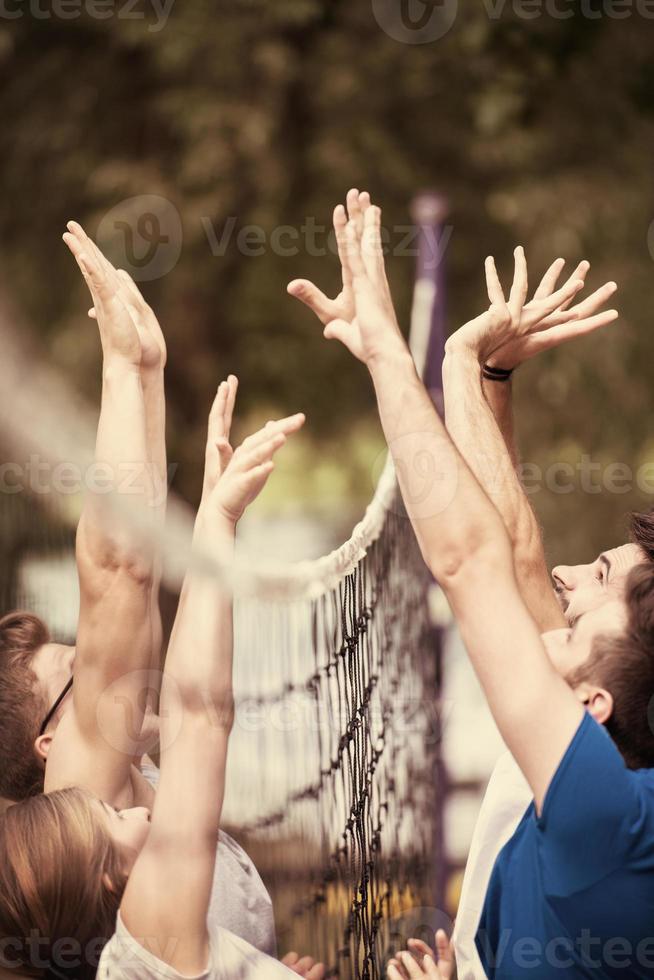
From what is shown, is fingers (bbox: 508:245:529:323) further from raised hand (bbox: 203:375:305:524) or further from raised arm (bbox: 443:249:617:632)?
raised hand (bbox: 203:375:305:524)

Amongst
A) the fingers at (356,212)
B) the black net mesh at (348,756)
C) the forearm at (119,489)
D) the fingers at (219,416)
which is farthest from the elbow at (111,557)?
Answer: the fingers at (356,212)

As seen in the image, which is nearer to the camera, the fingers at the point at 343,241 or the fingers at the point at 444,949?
the fingers at the point at 343,241

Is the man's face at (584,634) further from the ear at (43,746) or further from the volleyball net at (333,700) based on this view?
the ear at (43,746)

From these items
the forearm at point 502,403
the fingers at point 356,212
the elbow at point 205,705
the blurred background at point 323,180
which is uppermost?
the blurred background at point 323,180

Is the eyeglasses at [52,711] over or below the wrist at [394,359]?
below

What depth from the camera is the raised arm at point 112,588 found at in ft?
3.84

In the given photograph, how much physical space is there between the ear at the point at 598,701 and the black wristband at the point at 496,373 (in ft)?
1.34

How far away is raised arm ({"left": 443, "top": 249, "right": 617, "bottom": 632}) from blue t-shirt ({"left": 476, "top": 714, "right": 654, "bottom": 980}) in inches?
12.4

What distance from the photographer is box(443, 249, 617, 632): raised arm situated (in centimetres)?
113

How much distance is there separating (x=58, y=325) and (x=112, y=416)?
2721 millimetres

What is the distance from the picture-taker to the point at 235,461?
1.09 m

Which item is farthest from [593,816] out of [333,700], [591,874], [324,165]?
[324,165]

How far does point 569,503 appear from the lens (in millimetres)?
3797

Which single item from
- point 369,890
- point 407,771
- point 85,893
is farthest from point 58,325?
point 85,893
